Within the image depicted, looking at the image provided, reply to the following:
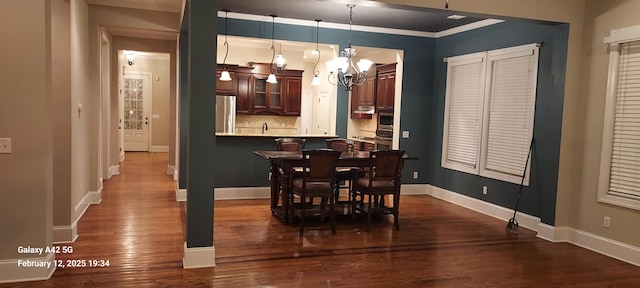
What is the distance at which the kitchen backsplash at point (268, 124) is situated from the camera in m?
9.91

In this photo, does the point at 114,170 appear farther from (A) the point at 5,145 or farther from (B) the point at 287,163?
(A) the point at 5,145

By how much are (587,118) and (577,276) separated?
1.86 metres

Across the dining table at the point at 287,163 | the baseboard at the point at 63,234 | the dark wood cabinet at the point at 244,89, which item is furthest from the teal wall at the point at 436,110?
the dark wood cabinet at the point at 244,89

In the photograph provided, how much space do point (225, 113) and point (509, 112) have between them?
5.69 metres

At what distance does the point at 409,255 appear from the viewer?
4.38 metres

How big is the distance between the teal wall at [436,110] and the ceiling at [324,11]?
0.32m

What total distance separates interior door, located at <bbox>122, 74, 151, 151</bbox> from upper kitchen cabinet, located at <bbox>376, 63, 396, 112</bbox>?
7244 mm

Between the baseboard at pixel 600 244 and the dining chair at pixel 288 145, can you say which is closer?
the baseboard at pixel 600 244

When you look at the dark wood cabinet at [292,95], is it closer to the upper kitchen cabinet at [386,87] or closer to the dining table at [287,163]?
the upper kitchen cabinet at [386,87]

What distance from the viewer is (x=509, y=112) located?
5914mm

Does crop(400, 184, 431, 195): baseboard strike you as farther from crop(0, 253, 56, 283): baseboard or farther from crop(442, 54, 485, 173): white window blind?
crop(0, 253, 56, 283): baseboard

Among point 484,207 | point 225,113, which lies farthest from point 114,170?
point 484,207

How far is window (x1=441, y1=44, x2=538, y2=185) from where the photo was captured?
5.68m

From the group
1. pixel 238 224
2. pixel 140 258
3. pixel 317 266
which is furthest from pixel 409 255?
pixel 140 258
